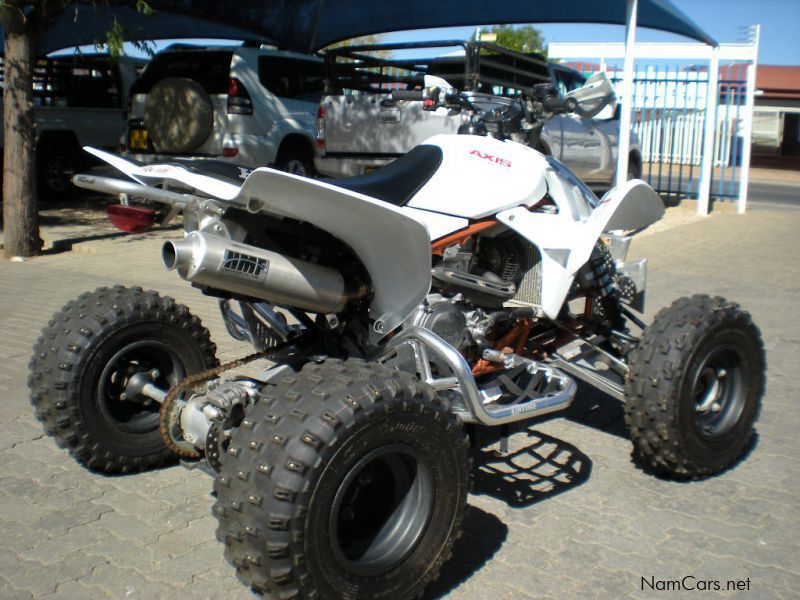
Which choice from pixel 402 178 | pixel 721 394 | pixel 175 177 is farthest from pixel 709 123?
pixel 175 177

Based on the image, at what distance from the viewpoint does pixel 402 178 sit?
11.1ft

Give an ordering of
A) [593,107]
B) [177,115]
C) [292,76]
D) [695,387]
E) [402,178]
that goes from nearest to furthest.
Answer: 1. [402,178]
2. [695,387]
3. [593,107]
4. [177,115]
5. [292,76]

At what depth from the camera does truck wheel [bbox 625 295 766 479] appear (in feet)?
11.8

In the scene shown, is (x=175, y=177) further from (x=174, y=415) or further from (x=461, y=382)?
(x=461, y=382)

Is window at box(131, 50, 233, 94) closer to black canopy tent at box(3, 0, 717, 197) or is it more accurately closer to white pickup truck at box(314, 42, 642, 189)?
white pickup truck at box(314, 42, 642, 189)

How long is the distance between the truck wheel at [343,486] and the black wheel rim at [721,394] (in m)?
1.50

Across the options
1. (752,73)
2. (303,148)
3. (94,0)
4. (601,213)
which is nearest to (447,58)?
(303,148)

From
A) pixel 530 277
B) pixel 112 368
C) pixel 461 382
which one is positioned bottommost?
pixel 112 368

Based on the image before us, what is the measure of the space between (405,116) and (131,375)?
682cm

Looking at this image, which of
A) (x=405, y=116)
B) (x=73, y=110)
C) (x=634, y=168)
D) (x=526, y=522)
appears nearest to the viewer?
(x=526, y=522)

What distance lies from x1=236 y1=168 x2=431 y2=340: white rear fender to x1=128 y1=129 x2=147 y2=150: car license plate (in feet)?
29.2

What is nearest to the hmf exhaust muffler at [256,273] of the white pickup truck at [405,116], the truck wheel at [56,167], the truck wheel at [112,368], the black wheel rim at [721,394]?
the truck wheel at [112,368]

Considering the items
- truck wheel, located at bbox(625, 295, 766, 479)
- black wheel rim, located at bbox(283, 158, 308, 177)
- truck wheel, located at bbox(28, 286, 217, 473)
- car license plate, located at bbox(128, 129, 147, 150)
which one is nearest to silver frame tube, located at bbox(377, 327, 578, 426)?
truck wheel, located at bbox(625, 295, 766, 479)

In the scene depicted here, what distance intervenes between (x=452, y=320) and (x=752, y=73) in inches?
541
